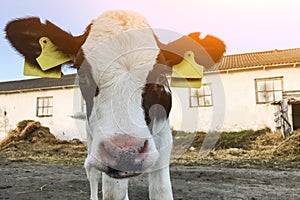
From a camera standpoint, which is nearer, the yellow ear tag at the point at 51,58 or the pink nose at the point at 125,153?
the pink nose at the point at 125,153

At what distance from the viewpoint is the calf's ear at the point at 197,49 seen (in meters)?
2.23

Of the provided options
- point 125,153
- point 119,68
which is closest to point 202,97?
point 119,68

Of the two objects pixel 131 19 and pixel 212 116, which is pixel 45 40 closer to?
pixel 131 19

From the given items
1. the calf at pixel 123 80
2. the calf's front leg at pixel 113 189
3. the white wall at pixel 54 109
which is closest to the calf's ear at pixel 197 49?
the calf at pixel 123 80

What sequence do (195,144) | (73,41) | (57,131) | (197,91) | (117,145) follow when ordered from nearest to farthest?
1. (117,145)
2. (73,41)
3. (195,144)
4. (197,91)
5. (57,131)

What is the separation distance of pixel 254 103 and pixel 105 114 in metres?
11.7

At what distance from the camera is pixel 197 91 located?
12.6 m

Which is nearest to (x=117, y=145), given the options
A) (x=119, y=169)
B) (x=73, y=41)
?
(x=119, y=169)

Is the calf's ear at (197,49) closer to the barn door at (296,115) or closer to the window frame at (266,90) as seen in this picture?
the barn door at (296,115)

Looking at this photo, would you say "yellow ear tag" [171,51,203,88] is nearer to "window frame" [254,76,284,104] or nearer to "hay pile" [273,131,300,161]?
"hay pile" [273,131,300,161]

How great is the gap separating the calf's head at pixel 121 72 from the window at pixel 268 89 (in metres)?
10.6

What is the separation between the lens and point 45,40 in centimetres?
219

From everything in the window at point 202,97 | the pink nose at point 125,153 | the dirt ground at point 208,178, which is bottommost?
the dirt ground at point 208,178

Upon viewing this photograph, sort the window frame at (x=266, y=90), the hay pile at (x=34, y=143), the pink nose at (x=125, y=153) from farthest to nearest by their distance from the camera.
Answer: the window frame at (x=266, y=90)
the hay pile at (x=34, y=143)
the pink nose at (x=125, y=153)
